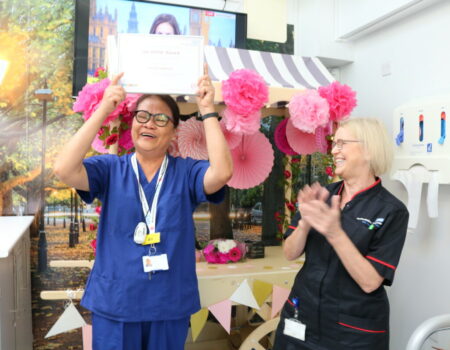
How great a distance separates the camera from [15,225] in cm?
228

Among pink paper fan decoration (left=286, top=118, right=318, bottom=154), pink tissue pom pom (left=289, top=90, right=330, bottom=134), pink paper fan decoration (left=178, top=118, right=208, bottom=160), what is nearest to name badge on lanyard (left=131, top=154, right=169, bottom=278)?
pink paper fan decoration (left=178, top=118, right=208, bottom=160)

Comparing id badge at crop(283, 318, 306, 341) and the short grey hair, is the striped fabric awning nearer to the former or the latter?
the short grey hair

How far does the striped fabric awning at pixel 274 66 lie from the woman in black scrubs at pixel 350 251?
1.00m

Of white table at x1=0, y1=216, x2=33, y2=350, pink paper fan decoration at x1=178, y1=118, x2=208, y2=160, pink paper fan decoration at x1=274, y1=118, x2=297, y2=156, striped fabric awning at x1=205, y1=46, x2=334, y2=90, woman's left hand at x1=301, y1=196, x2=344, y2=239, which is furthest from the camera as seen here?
pink paper fan decoration at x1=274, y1=118, x2=297, y2=156

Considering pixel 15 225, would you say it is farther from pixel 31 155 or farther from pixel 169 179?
pixel 169 179

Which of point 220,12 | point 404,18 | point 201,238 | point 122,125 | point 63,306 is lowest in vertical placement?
point 63,306

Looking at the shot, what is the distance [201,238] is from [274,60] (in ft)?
4.62

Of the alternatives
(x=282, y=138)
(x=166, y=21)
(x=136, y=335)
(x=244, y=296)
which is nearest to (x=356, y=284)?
(x=136, y=335)

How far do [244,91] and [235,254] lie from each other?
1153 millimetres

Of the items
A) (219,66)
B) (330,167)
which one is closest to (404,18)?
(330,167)

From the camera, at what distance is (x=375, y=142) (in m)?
1.51

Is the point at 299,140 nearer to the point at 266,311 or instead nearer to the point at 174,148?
the point at 174,148

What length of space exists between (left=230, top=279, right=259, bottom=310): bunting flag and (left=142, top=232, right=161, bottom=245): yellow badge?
0.97m

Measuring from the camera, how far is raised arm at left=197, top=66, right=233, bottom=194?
142 centimetres
